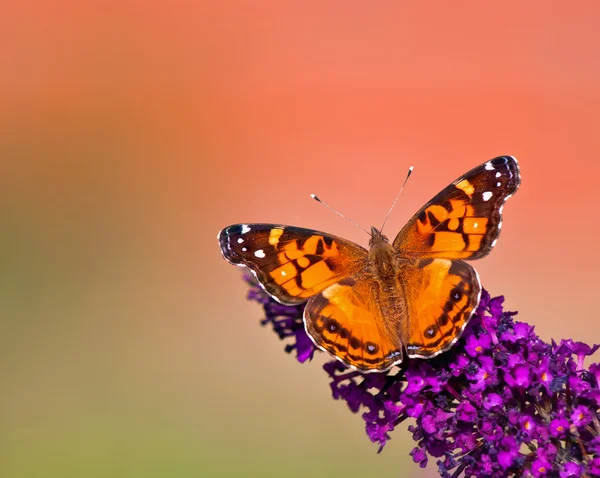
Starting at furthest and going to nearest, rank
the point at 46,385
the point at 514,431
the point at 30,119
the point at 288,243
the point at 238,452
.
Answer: the point at 30,119
the point at 46,385
the point at 238,452
the point at 288,243
the point at 514,431

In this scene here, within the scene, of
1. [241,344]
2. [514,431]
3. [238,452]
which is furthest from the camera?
[241,344]

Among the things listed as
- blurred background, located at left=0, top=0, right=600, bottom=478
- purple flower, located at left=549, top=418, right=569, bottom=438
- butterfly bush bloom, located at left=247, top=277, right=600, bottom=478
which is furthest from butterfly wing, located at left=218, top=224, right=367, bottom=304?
blurred background, located at left=0, top=0, right=600, bottom=478

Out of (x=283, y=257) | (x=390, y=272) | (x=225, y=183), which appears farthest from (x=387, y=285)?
(x=225, y=183)

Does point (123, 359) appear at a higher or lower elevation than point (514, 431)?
higher

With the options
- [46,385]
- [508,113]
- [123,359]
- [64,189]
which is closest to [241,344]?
[123,359]

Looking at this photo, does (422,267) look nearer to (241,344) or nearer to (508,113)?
(241,344)

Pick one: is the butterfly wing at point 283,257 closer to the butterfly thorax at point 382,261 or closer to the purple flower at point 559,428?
the butterfly thorax at point 382,261

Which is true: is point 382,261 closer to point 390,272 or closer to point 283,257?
point 390,272
